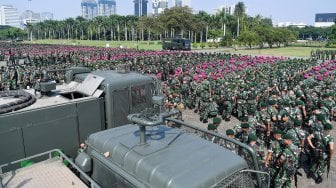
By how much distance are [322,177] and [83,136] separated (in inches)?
235

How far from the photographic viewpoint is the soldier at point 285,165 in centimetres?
599

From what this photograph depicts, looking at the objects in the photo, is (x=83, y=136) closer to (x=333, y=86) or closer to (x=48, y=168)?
(x=48, y=168)

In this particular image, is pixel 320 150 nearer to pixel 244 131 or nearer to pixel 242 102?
pixel 244 131

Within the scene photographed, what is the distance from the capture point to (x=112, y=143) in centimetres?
364

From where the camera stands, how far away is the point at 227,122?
12.5 meters

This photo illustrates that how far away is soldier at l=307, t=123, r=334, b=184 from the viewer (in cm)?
708

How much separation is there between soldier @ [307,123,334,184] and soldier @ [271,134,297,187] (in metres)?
1.48

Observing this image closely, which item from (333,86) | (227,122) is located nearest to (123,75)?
(227,122)

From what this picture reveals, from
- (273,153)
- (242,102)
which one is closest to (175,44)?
(242,102)

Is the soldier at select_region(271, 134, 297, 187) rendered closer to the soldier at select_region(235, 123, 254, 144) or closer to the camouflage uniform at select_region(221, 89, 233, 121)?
the soldier at select_region(235, 123, 254, 144)

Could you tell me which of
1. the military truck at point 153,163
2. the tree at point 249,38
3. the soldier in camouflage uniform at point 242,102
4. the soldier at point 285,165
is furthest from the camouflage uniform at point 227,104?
the tree at point 249,38

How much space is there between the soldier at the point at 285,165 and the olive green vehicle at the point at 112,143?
2018mm

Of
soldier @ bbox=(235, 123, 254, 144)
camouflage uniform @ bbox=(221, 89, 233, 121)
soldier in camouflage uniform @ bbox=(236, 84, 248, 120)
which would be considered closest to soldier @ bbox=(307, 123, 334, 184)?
soldier @ bbox=(235, 123, 254, 144)

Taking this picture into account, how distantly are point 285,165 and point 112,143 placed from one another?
12.8 feet
